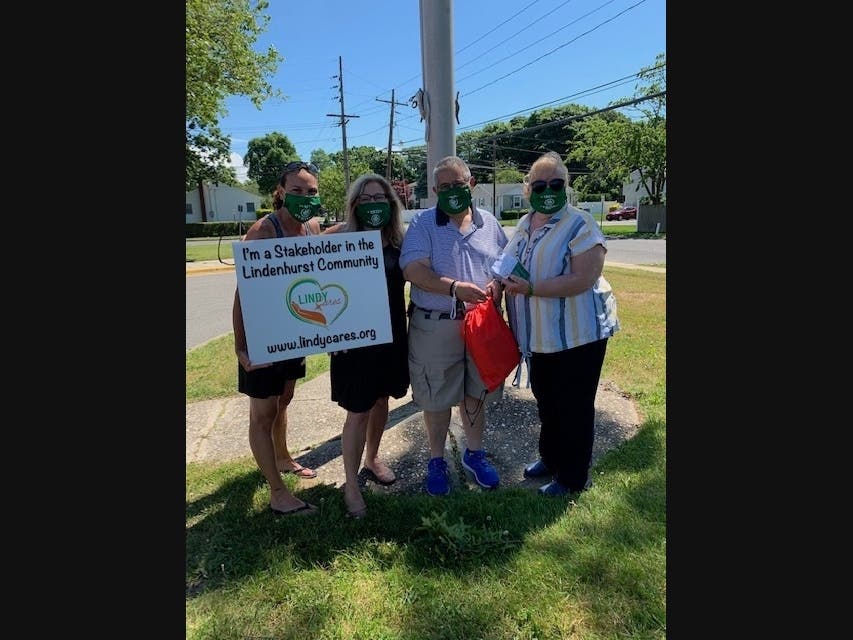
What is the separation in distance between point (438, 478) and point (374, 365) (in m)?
0.93

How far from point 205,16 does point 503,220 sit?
41.3 meters

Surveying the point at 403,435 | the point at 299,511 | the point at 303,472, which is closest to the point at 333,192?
the point at 403,435

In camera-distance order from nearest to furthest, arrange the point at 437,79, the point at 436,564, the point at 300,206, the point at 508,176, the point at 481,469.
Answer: the point at 436,564 → the point at 300,206 → the point at 481,469 → the point at 437,79 → the point at 508,176

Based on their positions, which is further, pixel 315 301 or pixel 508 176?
pixel 508 176

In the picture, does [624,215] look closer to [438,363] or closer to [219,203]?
[438,363]

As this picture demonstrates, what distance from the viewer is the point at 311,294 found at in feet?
8.97

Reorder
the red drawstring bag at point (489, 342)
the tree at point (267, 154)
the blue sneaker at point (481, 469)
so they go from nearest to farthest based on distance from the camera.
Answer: the red drawstring bag at point (489, 342) < the blue sneaker at point (481, 469) < the tree at point (267, 154)

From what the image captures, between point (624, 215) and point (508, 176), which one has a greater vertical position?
point (508, 176)

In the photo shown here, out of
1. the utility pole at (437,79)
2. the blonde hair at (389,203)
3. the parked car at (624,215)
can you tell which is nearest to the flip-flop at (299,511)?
the blonde hair at (389,203)

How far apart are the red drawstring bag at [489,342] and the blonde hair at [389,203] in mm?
625

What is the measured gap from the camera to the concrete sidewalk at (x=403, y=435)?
12.2ft

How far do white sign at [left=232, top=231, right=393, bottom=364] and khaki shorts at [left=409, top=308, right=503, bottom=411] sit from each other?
332mm

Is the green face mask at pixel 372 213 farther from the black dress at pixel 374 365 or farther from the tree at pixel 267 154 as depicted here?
the tree at pixel 267 154

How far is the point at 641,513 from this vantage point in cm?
297
